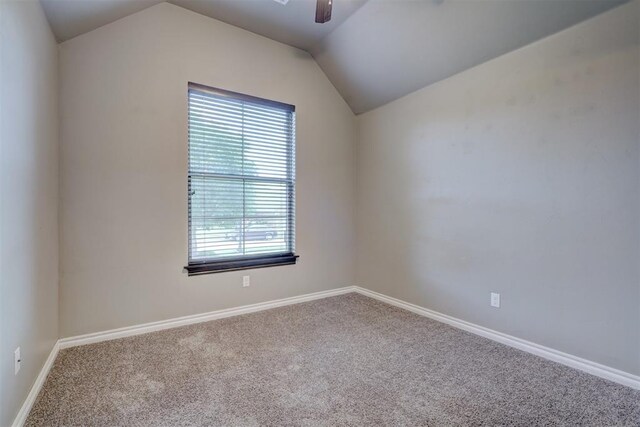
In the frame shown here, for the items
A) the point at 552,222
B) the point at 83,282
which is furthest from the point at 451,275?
the point at 83,282

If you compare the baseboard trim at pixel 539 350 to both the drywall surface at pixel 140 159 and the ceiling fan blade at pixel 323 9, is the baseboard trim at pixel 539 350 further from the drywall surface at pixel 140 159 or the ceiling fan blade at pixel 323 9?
the ceiling fan blade at pixel 323 9

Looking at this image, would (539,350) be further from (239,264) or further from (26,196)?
(26,196)

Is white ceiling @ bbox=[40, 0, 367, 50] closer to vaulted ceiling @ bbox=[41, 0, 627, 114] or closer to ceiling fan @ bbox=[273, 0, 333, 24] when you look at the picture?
vaulted ceiling @ bbox=[41, 0, 627, 114]

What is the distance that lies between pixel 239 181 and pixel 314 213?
100 cm

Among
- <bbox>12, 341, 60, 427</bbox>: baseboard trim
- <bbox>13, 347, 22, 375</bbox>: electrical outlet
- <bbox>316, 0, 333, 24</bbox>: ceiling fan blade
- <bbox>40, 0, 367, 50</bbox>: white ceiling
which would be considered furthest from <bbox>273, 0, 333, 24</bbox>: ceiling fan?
<bbox>12, 341, 60, 427</bbox>: baseboard trim

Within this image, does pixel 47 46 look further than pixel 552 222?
No

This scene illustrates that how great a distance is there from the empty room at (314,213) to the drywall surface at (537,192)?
0.01 m

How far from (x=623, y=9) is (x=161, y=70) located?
347 cm

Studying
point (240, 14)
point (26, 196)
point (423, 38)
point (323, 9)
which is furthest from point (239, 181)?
point (423, 38)

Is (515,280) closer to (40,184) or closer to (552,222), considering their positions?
(552,222)

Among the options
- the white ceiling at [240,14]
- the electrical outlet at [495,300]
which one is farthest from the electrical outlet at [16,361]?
the electrical outlet at [495,300]

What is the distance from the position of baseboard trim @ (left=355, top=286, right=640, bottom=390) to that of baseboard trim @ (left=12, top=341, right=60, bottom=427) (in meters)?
3.07

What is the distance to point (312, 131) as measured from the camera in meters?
3.69

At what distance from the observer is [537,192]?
2.33 meters
